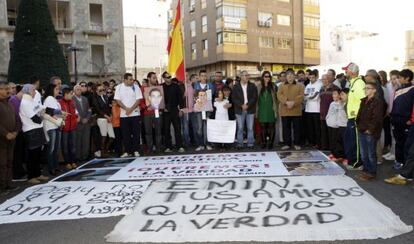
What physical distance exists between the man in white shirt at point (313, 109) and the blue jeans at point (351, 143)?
215 centimetres

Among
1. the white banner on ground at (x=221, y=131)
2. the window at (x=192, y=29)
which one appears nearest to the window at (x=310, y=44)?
the window at (x=192, y=29)

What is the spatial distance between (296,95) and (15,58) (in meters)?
14.8

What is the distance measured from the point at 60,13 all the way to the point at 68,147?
2748 cm

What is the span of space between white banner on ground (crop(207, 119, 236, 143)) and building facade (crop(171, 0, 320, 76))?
130ft

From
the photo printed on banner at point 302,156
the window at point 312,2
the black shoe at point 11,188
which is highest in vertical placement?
→ the window at point 312,2

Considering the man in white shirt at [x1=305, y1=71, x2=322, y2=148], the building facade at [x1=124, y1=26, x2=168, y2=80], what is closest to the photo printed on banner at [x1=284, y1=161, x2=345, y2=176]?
the man in white shirt at [x1=305, y1=71, x2=322, y2=148]

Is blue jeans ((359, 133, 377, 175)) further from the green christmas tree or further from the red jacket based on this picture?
the green christmas tree

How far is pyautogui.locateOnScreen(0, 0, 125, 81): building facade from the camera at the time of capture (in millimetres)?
32250

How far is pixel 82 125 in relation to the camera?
1034cm

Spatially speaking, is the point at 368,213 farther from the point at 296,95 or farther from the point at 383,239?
the point at 296,95

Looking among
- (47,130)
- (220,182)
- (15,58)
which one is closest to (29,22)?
(15,58)

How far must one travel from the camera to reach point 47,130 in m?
Answer: 8.68

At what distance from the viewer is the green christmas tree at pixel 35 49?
770 inches

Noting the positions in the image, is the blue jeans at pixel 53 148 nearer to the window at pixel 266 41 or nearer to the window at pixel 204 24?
the window at pixel 266 41
